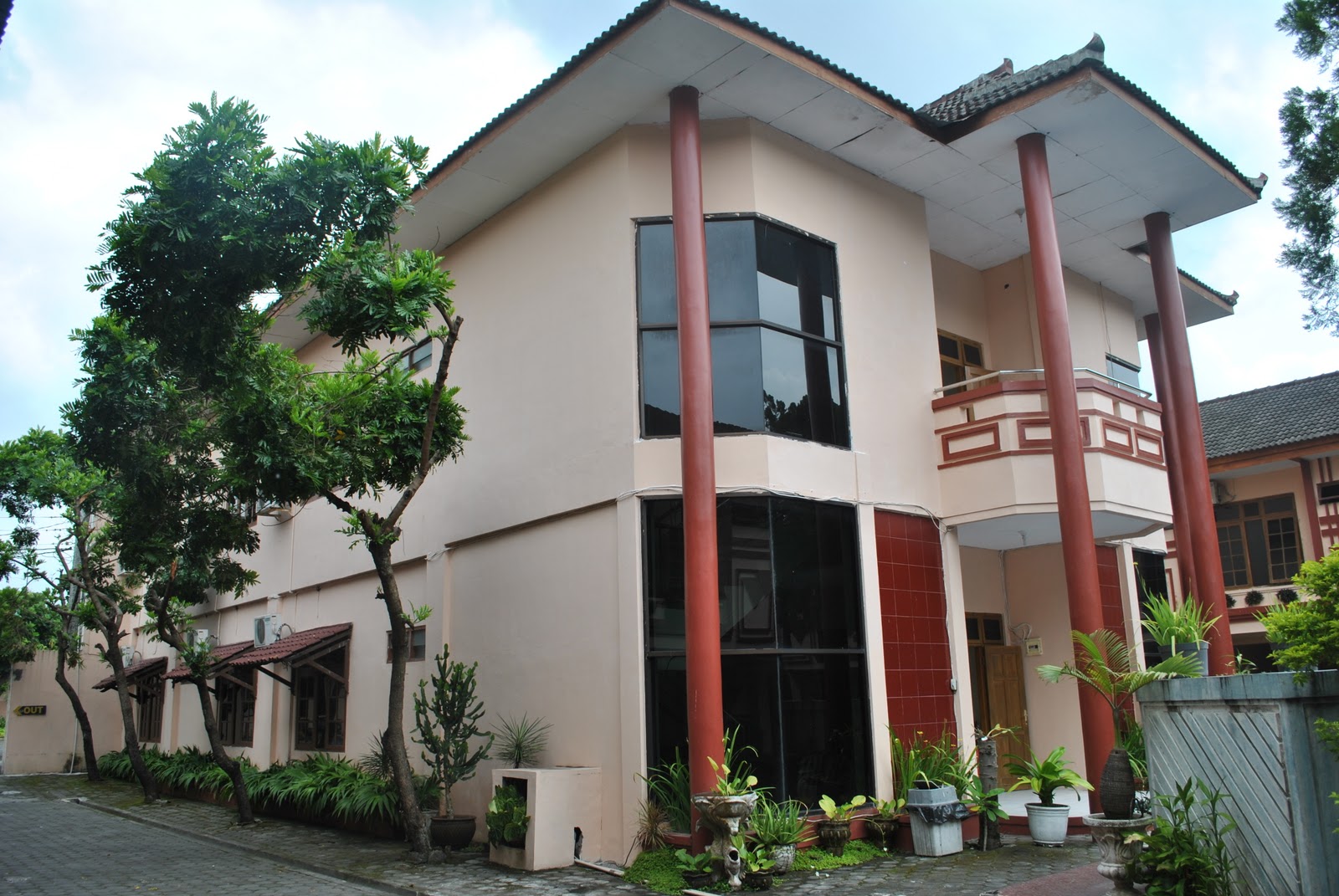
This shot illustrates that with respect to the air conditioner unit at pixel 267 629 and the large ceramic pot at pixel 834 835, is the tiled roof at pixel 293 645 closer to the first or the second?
the air conditioner unit at pixel 267 629

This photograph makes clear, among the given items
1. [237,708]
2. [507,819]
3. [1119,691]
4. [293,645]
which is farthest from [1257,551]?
[237,708]

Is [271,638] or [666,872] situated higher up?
[271,638]

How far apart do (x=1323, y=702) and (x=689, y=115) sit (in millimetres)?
7676

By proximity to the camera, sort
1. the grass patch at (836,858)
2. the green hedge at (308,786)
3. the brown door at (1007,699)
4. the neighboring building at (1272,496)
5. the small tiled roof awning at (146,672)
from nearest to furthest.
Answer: the grass patch at (836,858) < the green hedge at (308,786) < the brown door at (1007,699) < the neighboring building at (1272,496) < the small tiled roof awning at (146,672)

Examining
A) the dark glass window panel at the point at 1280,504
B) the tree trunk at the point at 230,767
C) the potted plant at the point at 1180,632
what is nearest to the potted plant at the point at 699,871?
the potted plant at the point at 1180,632

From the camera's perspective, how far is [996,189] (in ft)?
42.8

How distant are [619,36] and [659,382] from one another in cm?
346

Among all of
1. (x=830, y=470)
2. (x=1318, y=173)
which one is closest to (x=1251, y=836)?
(x=830, y=470)

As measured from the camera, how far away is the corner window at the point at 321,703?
1603 cm

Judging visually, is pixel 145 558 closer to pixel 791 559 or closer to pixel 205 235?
pixel 205 235

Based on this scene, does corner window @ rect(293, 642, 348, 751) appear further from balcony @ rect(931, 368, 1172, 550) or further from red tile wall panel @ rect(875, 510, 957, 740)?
balcony @ rect(931, 368, 1172, 550)

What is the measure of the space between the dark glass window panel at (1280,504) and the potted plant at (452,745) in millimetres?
18742

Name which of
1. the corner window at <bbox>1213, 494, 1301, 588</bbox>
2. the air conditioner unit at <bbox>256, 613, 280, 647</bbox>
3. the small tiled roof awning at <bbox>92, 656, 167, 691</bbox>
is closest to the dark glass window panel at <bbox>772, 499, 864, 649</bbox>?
the air conditioner unit at <bbox>256, 613, 280, 647</bbox>

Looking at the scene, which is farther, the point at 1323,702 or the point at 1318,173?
the point at 1318,173
